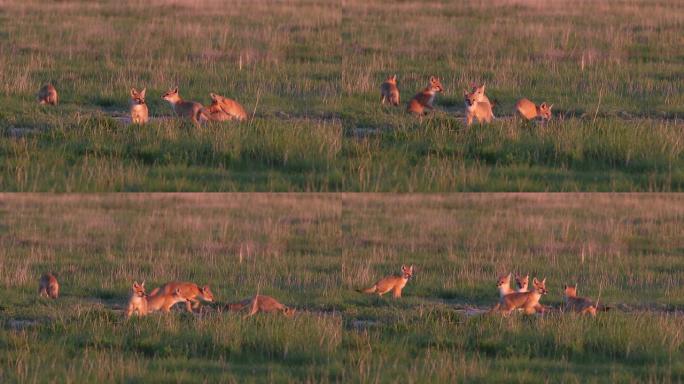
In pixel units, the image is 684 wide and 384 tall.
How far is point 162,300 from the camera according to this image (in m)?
16.9

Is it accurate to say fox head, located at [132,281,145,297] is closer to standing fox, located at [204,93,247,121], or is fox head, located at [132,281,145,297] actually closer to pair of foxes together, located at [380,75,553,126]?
standing fox, located at [204,93,247,121]

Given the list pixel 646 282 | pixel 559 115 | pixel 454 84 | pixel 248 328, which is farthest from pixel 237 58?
pixel 248 328

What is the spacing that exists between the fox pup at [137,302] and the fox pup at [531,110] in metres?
4.68

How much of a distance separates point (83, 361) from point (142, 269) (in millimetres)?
5348

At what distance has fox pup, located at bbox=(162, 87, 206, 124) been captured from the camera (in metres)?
18.5

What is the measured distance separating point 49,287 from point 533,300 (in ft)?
15.9

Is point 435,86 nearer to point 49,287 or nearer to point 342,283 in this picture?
point 342,283

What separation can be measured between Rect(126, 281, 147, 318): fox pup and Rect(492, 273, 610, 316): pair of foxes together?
11.0 ft

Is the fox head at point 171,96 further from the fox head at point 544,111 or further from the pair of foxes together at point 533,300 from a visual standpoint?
the pair of foxes together at point 533,300

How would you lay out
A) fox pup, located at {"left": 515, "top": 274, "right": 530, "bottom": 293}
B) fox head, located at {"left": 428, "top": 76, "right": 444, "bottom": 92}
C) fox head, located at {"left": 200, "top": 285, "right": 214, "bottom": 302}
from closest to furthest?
fox head, located at {"left": 200, "top": 285, "right": 214, "bottom": 302}, fox pup, located at {"left": 515, "top": 274, "right": 530, "bottom": 293}, fox head, located at {"left": 428, "top": 76, "right": 444, "bottom": 92}

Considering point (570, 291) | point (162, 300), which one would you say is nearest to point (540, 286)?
point (570, 291)

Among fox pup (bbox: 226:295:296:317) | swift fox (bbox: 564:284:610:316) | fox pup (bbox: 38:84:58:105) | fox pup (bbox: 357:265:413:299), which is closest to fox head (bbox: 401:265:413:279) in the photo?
fox pup (bbox: 357:265:413:299)

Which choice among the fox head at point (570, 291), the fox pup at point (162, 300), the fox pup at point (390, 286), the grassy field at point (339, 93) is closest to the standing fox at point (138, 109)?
the grassy field at point (339, 93)

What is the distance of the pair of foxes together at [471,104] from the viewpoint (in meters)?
18.8
